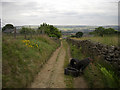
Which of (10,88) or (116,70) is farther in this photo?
(116,70)

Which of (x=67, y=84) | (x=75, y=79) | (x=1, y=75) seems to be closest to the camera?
(x=1, y=75)

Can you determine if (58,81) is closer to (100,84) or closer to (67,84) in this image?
(67,84)

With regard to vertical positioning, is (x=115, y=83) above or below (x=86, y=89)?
above

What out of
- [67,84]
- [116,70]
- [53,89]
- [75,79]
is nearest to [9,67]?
[53,89]

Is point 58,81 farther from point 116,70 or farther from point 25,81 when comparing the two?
point 116,70

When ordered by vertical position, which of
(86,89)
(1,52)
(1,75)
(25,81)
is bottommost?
(86,89)

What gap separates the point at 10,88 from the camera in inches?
194

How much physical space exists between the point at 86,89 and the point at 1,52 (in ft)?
14.5

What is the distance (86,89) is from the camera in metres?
5.89

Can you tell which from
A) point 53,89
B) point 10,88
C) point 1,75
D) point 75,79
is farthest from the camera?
point 75,79

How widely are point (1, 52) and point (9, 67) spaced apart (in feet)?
3.81

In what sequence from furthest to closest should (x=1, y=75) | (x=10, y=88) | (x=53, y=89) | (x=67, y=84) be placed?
(x=67, y=84)
(x=53, y=89)
(x=1, y=75)
(x=10, y=88)

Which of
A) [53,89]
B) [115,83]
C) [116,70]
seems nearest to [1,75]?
[53,89]

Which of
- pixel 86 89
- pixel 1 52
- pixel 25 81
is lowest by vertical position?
pixel 86 89
